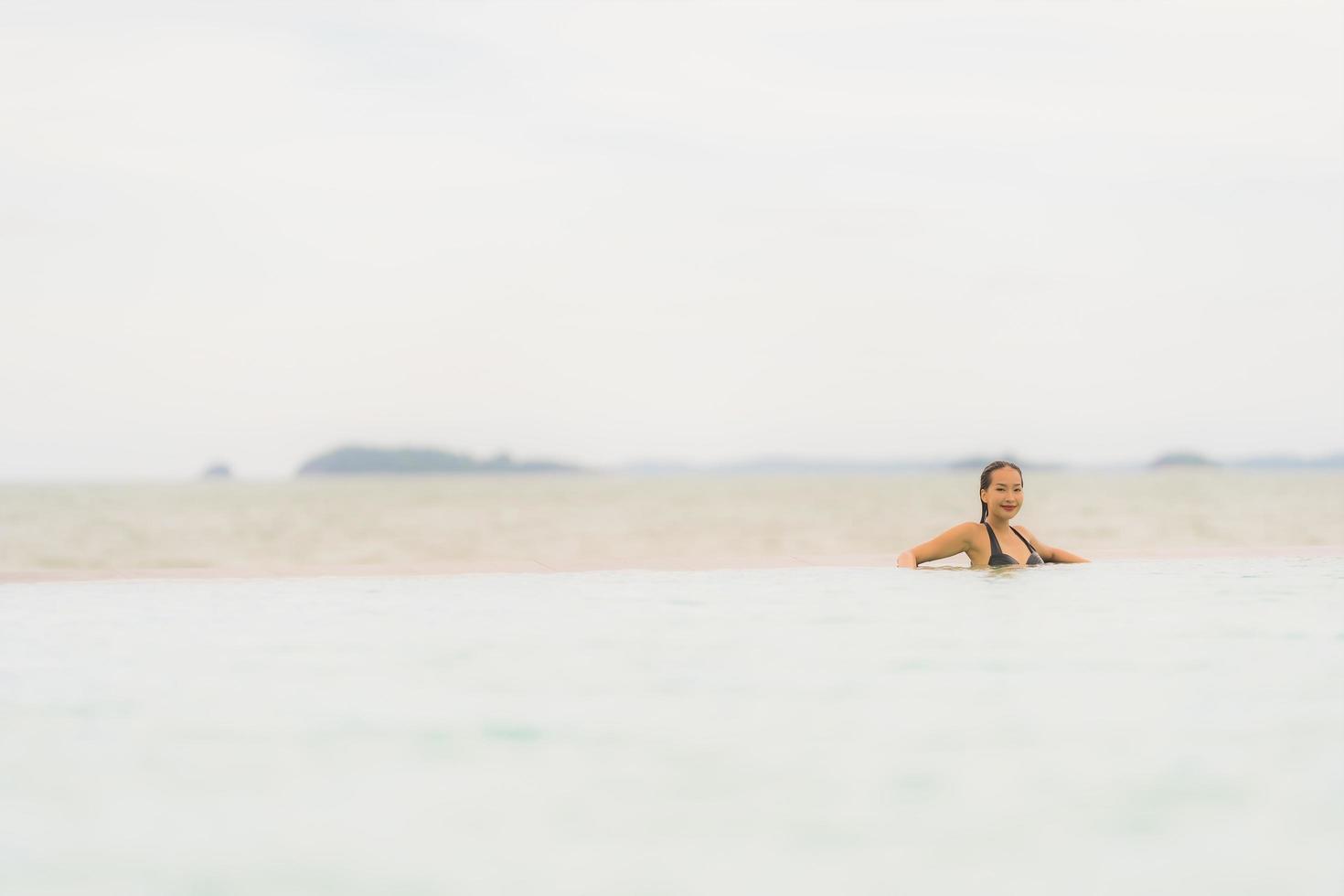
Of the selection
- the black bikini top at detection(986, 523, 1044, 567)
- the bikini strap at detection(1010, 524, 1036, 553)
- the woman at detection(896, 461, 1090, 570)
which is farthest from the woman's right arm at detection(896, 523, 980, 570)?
the bikini strap at detection(1010, 524, 1036, 553)

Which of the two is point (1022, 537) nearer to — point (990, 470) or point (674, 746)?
point (990, 470)

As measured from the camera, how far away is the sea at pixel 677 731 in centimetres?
331

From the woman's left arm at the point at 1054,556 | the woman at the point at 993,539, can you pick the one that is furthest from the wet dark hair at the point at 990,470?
the woman's left arm at the point at 1054,556

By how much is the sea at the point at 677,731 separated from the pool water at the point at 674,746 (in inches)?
0.7

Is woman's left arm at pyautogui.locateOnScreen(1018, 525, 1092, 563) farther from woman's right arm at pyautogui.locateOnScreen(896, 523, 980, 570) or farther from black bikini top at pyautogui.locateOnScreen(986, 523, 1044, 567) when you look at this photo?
woman's right arm at pyautogui.locateOnScreen(896, 523, 980, 570)

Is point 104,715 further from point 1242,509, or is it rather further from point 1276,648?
point 1242,509

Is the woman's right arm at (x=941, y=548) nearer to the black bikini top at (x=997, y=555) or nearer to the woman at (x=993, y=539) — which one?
the woman at (x=993, y=539)

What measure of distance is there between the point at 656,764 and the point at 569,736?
437 millimetres

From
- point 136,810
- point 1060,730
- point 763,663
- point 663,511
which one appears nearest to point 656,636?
point 763,663

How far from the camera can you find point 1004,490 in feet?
24.8

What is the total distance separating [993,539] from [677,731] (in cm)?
415

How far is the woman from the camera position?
7586mm

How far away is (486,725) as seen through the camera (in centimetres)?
459

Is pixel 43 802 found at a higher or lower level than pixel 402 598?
lower
